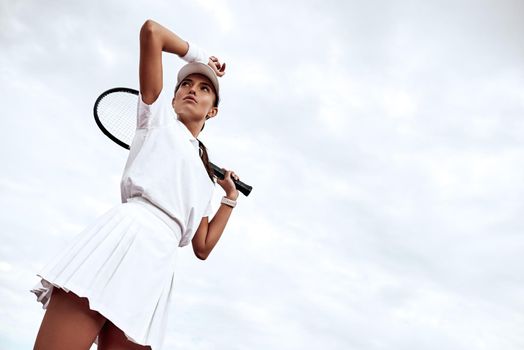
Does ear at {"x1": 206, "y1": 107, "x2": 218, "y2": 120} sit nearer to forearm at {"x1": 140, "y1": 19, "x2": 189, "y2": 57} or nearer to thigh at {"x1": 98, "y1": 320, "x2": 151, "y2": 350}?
forearm at {"x1": 140, "y1": 19, "x2": 189, "y2": 57}

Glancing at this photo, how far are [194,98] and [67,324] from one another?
1.57 meters

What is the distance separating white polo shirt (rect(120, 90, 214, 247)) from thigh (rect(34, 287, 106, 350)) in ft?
2.06

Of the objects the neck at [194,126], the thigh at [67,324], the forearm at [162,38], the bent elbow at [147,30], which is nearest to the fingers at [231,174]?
the neck at [194,126]

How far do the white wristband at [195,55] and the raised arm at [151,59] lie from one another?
0.27 m

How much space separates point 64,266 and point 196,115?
4.21 feet

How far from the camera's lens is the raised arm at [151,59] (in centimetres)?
283

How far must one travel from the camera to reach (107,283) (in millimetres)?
2557

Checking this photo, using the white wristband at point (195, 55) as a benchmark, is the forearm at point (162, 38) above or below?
below

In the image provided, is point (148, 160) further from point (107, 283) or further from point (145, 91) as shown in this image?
point (107, 283)

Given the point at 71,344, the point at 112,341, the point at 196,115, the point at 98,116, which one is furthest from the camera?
the point at 98,116

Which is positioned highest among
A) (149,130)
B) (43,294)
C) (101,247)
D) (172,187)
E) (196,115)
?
(196,115)

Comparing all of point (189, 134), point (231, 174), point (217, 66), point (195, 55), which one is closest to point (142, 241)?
point (189, 134)

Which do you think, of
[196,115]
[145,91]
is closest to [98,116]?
[196,115]

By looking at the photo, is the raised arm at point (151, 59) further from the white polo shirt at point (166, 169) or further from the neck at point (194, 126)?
the neck at point (194, 126)
